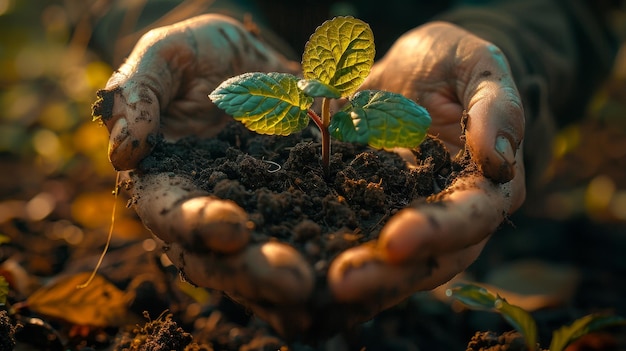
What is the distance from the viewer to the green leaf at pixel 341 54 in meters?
1.69

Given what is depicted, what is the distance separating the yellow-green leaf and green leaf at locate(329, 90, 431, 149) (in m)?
1.05

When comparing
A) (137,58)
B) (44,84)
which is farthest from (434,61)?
(44,84)

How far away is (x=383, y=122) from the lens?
1489mm

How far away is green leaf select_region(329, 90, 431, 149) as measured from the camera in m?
1.46

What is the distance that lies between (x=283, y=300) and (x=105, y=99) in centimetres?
87

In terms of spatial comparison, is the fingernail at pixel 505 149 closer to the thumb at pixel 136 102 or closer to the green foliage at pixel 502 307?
the green foliage at pixel 502 307

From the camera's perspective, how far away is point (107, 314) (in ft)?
6.66

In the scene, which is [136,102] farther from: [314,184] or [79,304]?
[79,304]

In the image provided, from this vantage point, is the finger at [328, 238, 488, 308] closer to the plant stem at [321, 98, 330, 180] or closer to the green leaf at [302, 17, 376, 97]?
the plant stem at [321, 98, 330, 180]

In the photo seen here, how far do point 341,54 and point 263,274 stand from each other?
748mm

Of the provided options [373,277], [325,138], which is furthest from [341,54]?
[373,277]

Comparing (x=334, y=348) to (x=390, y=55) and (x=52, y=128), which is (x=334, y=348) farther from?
(x=52, y=128)

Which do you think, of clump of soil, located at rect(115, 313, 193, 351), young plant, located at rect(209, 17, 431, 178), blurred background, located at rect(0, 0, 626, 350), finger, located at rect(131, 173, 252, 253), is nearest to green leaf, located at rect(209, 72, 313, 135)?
young plant, located at rect(209, 17, 431, 178)

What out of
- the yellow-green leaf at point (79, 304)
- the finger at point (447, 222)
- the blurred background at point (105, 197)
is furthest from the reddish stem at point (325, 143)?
the blurred background at point (105, 197)
